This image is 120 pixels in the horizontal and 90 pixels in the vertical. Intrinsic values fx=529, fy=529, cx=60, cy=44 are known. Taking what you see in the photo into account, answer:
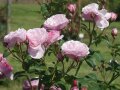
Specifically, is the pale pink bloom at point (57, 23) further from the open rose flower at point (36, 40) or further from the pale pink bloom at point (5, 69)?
the pale pink bloom at point (5, 69)

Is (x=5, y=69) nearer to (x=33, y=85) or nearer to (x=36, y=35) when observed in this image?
(x=33, y=85)

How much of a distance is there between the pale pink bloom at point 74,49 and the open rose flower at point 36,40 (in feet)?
0.33

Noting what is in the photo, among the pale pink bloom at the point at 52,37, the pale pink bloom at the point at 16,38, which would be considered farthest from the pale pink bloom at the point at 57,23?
the pale pink bloom at the point at 16,38

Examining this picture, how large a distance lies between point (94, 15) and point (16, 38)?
47 cm

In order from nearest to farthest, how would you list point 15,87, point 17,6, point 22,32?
point 22,32 → point 15,87 → point 17,6

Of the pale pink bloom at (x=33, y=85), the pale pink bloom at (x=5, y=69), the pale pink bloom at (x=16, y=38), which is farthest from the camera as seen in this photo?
the pale pink bloom at (x=33, y=85)

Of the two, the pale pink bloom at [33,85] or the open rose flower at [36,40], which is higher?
the open rose flower at [36,40]

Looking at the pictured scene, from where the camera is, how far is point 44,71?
269 centimetres

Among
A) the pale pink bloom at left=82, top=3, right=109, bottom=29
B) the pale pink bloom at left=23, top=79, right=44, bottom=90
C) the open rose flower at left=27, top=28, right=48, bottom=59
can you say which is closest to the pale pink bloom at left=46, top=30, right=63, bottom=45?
the open rose flower at left=27, top=28, right=48, bottom=59

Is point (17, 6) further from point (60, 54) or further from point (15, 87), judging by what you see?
point (60, 54)

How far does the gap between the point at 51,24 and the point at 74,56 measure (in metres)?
0.21

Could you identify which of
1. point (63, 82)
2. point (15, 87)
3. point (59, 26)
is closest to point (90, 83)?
point (63, 82)

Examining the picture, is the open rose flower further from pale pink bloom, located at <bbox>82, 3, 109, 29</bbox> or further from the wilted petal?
pale pink bloom, located at <bbox>82, 3, 109, 29</bbox>

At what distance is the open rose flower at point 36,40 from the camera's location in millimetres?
2453
